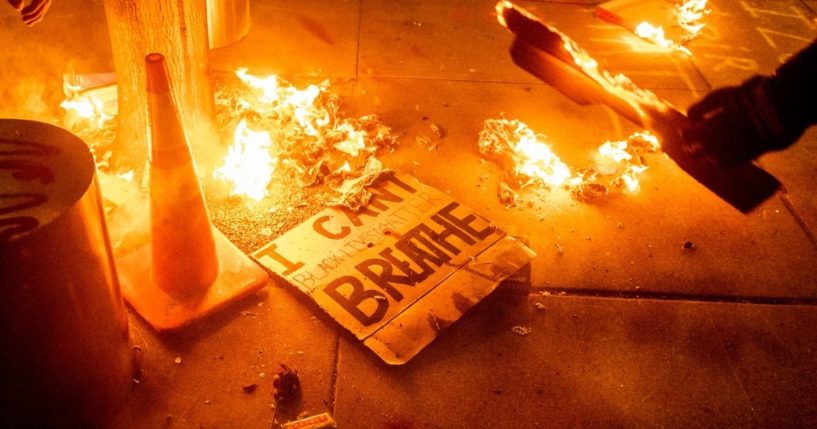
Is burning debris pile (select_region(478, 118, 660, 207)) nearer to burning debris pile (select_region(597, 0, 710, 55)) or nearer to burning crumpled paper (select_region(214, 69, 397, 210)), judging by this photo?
burning crumpled paper (select_region(214, 69, 397, 210))

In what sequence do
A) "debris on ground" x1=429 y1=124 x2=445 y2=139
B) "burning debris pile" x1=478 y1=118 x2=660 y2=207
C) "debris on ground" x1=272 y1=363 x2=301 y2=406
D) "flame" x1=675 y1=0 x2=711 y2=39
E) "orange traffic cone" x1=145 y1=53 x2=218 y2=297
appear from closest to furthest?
"orange traffic cone" x1=145 y1=53 x2=218 y2=297 < "debris on ground" x1=272 y1=363 x2=301 y2=406 < "burning debris pile" x1=478 y1=118 x2=660 y2=207 < "debris on ground" x1=429 y1=124 x2=445 y2=139 < "flame" x1=675 y1=0 x2=711 y2=39

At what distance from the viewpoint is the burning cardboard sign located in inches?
105

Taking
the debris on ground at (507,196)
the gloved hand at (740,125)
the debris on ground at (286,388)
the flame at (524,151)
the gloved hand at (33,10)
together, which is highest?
the gloved hand at (740,125)

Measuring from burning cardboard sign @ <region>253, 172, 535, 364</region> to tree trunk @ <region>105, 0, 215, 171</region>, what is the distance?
88cm

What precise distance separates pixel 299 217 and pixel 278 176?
384mm

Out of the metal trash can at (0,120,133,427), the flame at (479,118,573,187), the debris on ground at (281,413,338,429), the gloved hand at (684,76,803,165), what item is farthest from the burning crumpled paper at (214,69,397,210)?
the gloved hand at (684,76,803,165)

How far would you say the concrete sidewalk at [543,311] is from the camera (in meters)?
2.46

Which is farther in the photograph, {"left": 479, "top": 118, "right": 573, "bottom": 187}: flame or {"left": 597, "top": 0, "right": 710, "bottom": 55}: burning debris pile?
{"left": 597, "top": 0, "right": 710, "bottom": 55}: burning debris pile

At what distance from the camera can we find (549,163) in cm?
374

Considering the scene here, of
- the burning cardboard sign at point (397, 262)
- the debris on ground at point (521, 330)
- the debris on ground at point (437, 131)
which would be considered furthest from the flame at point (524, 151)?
the debris on ground at point (521, 330)

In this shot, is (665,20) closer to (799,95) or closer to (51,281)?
(799,95)

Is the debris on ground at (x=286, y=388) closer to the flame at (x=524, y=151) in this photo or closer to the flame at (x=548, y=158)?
the flame at (x=548, y=158)

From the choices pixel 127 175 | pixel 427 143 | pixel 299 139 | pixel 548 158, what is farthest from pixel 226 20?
pixel 548 158

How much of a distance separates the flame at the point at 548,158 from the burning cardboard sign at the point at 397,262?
0.62 m
